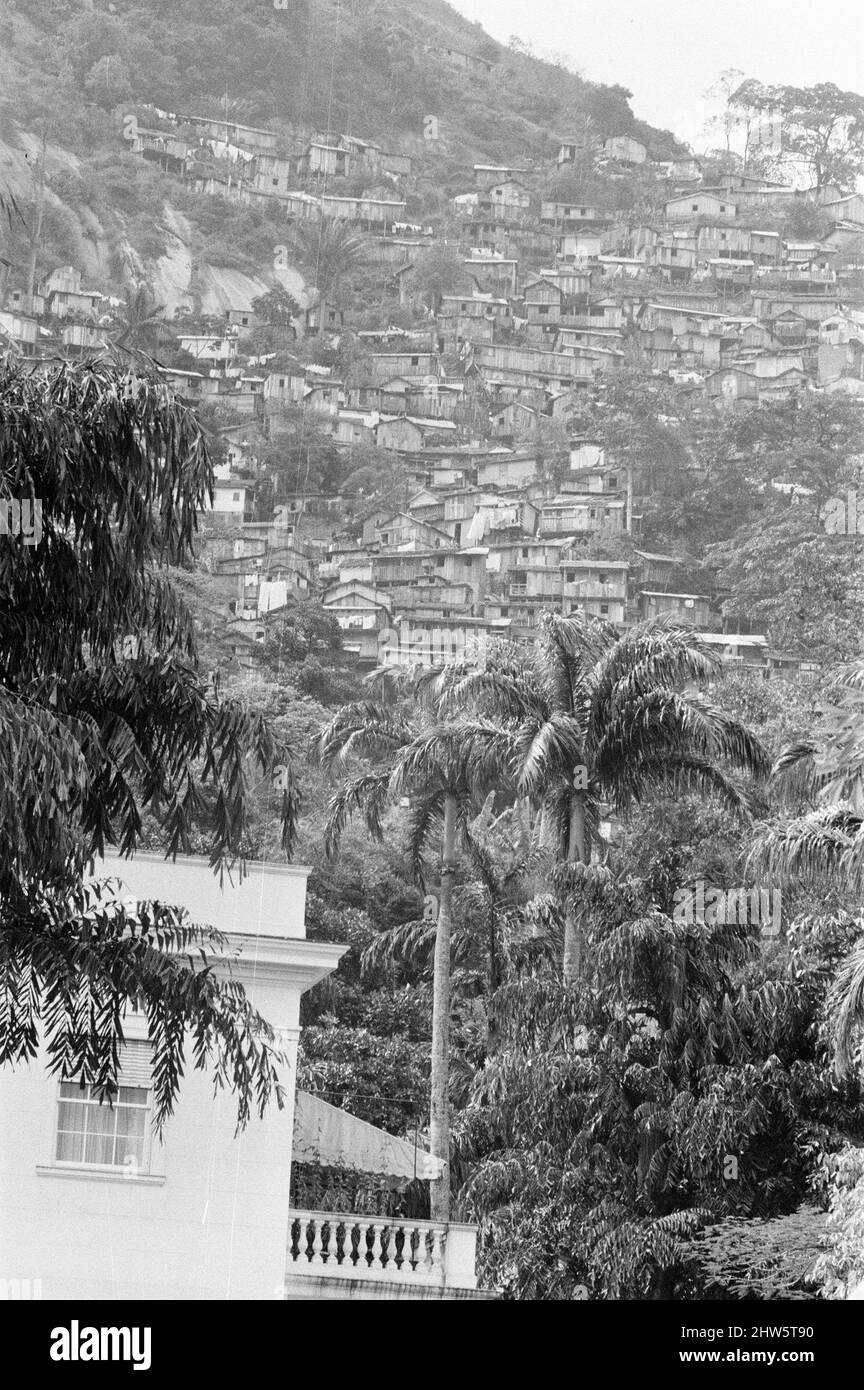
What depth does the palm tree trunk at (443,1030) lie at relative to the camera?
1489 cm

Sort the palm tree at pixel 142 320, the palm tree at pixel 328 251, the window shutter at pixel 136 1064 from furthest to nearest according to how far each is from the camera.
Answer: the palm tree at pixel 328 251 < the palm tree at pixel 142 320 < the window shutter at pixel 136 1064

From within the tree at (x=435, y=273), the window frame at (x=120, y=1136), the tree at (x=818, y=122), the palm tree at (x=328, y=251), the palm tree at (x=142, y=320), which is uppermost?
the tree at (x=818, y=122)

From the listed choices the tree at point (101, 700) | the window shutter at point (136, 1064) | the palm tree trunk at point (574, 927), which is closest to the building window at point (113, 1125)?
the window shutter at point (136, 1064)

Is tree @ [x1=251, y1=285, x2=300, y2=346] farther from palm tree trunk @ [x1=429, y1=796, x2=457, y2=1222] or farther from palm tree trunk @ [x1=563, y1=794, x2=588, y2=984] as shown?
palm tree trunk @ [x1=563, y1=794, x2=588, y2=984]

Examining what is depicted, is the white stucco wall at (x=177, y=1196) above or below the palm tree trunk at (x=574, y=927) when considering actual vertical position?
below

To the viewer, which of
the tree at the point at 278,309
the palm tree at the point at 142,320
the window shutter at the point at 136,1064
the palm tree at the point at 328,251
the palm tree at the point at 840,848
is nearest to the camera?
the palm tree at the point at 840,848

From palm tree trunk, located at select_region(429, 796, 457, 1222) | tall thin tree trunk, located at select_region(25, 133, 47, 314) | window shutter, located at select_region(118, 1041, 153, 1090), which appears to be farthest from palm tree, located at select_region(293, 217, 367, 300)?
window shutter, located at select_region(118, 1041, 153, 1090)

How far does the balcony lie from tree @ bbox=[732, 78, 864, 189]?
11.0 meters

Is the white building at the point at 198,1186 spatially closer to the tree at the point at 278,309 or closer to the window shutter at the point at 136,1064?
the window shutter at the point at 136,1064

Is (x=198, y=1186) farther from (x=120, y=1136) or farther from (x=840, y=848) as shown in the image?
(x=840, y=848)

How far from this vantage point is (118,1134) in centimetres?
1187

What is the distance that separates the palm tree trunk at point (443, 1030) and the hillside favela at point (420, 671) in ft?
0.14
